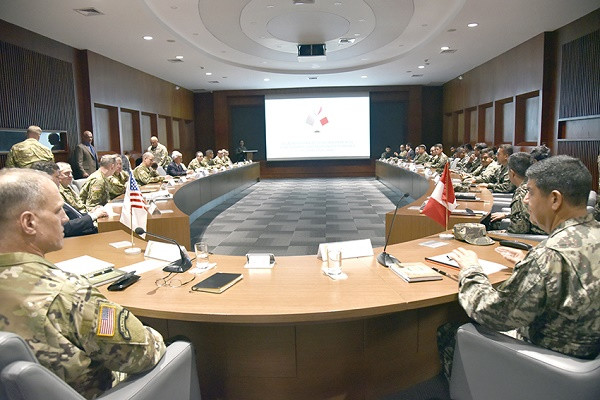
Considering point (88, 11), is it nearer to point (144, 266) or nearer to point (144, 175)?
point (144, 175)

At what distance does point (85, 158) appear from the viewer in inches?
324

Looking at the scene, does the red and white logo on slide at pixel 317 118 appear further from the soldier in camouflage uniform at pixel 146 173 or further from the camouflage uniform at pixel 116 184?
the camouflage uniform at pixel 116 184

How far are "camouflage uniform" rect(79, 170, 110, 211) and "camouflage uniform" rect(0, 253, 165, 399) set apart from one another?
3.76 meters

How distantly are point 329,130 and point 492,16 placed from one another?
8.76m

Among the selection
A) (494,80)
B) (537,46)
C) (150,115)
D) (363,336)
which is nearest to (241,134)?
(150,115)

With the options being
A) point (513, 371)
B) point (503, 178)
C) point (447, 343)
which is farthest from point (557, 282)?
point (503, 178)

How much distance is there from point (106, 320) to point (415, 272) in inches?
54.6

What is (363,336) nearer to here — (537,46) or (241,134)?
(537,46)

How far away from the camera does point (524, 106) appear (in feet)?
30.4

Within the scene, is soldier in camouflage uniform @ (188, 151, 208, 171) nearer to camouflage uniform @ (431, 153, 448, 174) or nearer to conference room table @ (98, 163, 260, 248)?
conference room table @ (98, 163, 260, 248)

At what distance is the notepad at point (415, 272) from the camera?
78.6 inches

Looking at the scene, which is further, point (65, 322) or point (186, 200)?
point (186, 200)

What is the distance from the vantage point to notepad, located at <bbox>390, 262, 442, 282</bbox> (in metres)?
2.00

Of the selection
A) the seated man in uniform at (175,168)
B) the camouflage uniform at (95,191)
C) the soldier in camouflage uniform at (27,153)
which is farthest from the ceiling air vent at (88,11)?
the seated man in uniform at (175,168)
